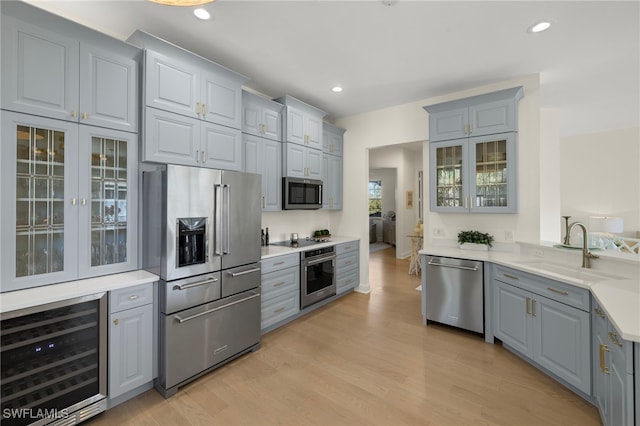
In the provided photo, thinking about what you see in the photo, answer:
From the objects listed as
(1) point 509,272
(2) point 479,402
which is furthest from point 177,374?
(1) point 509,272

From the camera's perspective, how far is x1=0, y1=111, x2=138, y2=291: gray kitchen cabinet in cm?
174

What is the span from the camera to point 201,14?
2193 millimetres

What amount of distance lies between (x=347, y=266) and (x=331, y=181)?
1417 mm

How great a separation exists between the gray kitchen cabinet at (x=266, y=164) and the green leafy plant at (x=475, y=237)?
7.89 feet

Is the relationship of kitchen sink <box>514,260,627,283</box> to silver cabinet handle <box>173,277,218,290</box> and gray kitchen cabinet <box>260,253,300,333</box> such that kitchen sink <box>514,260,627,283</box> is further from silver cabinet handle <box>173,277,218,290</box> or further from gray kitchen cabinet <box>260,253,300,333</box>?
silver cabinet handle <box>173,277,218,290</box>

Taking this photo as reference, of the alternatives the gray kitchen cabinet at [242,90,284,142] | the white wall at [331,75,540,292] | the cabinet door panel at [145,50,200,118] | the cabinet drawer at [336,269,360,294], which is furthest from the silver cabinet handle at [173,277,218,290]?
the white wall at [331,75,540,292]

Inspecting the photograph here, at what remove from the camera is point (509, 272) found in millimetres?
2742

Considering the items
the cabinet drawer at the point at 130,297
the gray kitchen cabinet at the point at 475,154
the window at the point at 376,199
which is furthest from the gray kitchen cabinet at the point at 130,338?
→ the window at the point at 376,199

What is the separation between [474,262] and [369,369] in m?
1.61

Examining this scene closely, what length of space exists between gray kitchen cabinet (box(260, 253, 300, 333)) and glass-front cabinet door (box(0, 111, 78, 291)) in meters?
1.66

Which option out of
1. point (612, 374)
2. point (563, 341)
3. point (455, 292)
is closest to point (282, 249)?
point (455, 292)

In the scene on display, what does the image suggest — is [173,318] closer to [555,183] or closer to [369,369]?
[369,369]

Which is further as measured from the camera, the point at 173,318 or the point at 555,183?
the point at 555,183

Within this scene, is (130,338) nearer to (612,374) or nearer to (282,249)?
(282,249)
